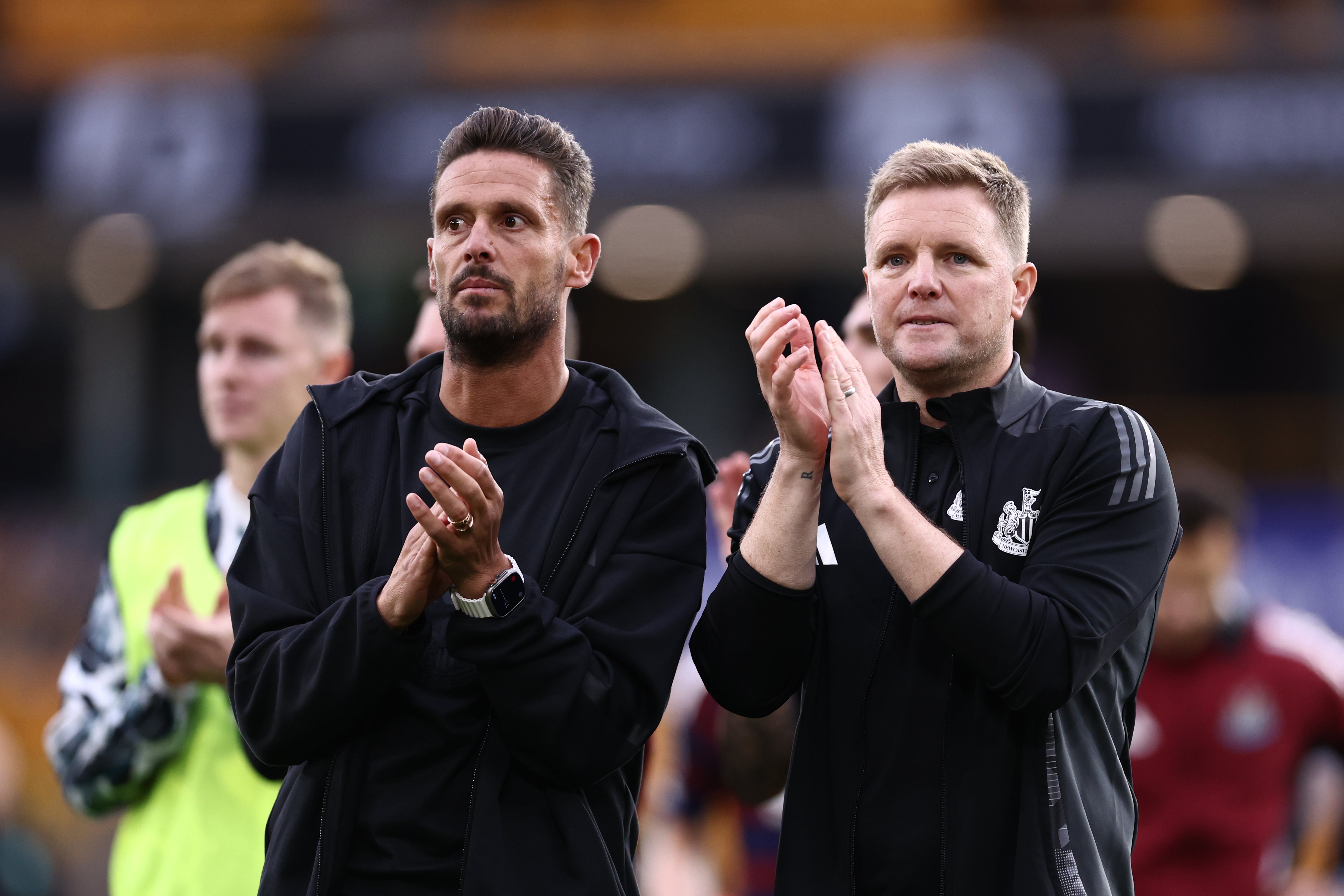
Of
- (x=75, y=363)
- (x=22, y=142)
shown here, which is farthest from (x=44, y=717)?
(x=75, y=363)

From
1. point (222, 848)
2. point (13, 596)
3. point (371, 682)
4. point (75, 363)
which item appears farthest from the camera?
point (75, 363)

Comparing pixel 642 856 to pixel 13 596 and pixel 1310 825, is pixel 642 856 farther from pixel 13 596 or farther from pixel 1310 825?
pixel 13 596

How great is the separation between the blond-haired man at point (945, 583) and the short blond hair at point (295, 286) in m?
1.69

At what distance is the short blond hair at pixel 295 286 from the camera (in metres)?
4.13

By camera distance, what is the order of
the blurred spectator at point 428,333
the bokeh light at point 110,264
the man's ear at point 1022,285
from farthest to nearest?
the bokeh light at point 110,264, the blurred spectator at point 428,333, the man's ear at point 1022,285

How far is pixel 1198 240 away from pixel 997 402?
11370 millimetres

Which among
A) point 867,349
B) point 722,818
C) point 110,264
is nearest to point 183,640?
point 867,349

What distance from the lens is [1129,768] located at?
2.93 meters

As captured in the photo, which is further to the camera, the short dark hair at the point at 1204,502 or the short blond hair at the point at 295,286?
the short dark hair at the point at 1204,502

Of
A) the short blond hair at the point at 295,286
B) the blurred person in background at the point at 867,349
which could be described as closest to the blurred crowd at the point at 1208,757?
the short blond hair at the point at 295,286

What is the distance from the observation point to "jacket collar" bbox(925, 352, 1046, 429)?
289 centimetres

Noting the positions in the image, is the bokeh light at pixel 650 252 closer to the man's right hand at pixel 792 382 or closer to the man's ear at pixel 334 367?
the man's ear at pixel 334 367

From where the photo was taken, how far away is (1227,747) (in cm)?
525

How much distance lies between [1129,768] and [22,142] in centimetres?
1308
